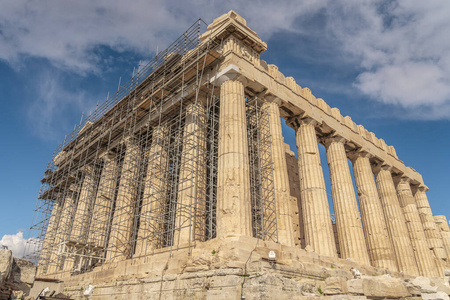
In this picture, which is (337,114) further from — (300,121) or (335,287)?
(335,287)

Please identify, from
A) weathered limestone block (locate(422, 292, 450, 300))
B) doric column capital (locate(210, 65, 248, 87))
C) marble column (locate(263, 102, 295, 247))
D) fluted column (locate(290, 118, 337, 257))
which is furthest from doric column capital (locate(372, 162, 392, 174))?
weathered limestone block (locate(422, 292, 450, 300))

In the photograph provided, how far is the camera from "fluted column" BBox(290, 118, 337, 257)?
18.2 meters

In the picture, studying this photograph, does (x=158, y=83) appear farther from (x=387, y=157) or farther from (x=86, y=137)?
(x=387, y=157)

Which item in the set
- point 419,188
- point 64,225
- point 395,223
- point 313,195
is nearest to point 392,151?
point 419,188

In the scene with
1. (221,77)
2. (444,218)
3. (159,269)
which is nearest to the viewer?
(159,269)

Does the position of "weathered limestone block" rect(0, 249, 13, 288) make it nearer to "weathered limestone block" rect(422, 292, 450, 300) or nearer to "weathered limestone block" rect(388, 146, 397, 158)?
"weathered limestone block" rect(422, 292, 450, 300)

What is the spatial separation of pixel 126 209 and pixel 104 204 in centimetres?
356

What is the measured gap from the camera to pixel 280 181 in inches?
680

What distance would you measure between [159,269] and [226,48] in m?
11.8

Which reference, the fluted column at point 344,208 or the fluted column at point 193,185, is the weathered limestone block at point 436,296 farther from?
the fluted column at point 344,208

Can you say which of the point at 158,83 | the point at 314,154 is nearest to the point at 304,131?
the point at 314,154

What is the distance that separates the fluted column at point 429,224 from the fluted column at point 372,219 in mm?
10276

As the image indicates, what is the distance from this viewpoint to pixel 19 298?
28.9 feet

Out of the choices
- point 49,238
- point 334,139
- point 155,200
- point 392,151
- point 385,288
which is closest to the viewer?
point 385,288
